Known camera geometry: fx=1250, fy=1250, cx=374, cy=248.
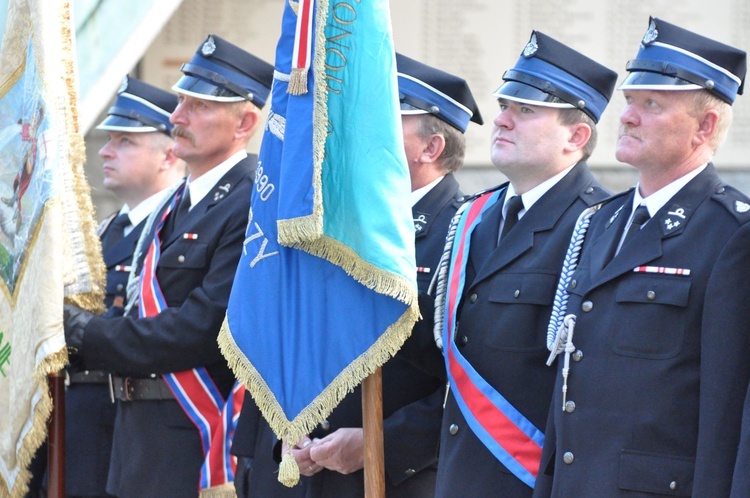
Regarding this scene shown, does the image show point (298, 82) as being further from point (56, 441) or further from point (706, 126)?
point (56, 441)

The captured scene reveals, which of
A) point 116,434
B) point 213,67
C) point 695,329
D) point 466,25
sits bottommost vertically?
point 116,434

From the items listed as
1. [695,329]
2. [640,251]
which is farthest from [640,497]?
[640,251]

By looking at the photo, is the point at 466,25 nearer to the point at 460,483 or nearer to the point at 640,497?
the point at 460,483

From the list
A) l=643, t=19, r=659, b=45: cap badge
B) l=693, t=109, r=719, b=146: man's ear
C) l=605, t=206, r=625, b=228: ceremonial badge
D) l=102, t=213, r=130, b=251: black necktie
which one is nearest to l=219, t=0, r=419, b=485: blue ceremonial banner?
l=605, t=206, r=625, b=228: ceremonial badge

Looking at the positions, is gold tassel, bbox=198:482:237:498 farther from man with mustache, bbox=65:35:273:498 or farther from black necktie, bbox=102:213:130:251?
black necktie, bbox=102:213:130:251

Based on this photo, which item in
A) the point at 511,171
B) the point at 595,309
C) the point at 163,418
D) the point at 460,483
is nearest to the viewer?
the point at 595,309

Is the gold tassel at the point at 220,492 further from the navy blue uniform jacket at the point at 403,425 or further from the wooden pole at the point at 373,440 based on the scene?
the wooden pole at the point at 373,440

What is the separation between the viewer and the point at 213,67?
15.6 feet

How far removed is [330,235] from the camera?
363 centimetres

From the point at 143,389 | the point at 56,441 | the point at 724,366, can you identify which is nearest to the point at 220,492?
the point at 143,389

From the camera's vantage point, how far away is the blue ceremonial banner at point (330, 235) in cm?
358

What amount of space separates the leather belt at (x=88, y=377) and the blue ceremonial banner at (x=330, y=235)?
4.74ft

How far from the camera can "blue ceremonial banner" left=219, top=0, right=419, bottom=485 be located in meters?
3.58

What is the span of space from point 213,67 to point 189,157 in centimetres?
35
